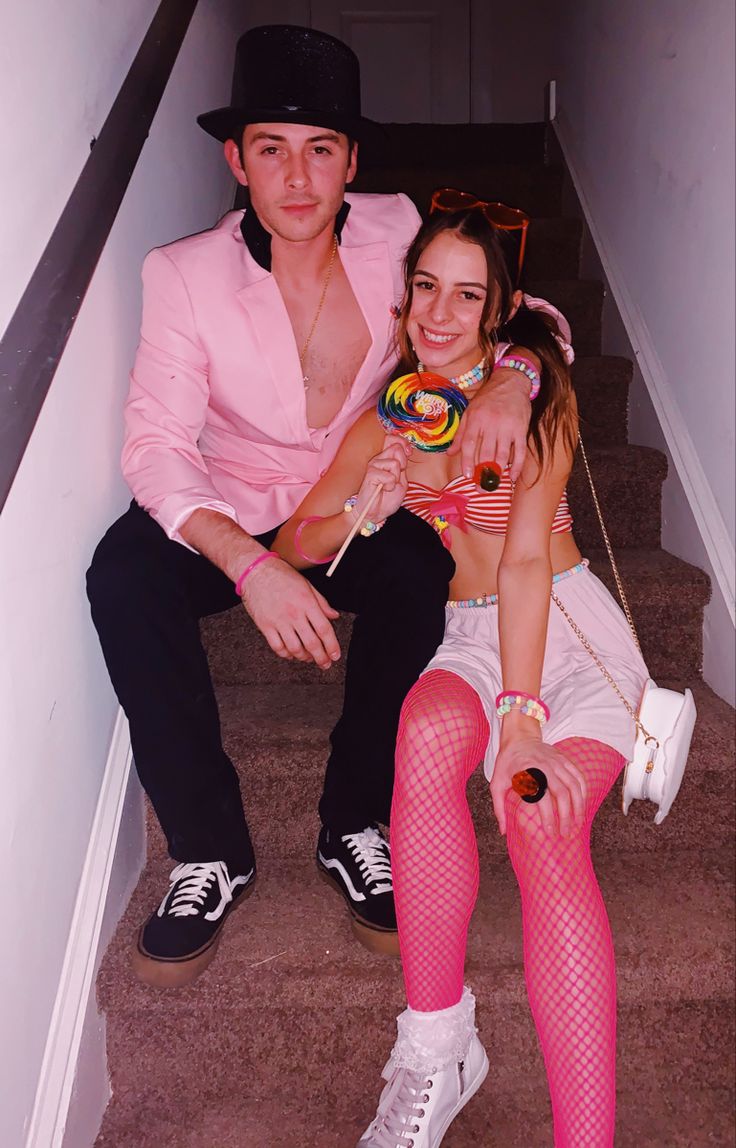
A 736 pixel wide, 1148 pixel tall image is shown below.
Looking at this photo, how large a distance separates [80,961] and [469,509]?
107cm

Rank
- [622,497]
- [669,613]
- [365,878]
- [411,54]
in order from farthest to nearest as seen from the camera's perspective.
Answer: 1. [411,54]
2. [622,497]
3. [669,613]
4. [365,878]

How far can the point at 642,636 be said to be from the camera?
218 cm

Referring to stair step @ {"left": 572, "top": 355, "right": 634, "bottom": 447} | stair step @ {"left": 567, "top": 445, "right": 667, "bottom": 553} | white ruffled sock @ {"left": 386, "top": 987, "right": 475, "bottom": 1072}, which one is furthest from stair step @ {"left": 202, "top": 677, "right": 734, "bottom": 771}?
stair step @ {"left": 572, "top": 355, "right": 634, "bottom": 447}

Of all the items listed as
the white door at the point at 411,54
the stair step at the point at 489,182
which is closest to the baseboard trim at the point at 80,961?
the stair step at the point at 489,182

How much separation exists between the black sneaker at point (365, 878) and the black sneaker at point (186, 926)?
0.64ft

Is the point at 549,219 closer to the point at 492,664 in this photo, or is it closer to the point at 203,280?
Answer: the point at 203,280

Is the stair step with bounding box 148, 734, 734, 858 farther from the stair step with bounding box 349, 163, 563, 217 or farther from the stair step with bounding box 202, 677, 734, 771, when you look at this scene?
the stair step with bounding box 349, 163, 563, 217

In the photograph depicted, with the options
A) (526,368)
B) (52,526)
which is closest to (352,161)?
(526,368)

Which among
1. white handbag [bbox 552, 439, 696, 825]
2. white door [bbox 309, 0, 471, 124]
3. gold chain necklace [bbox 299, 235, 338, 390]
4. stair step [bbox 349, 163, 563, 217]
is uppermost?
white door [bbox 309, 0, 471, 124]

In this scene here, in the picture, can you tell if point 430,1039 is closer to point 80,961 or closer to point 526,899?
point 526,899

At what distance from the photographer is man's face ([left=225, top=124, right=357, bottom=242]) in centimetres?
182

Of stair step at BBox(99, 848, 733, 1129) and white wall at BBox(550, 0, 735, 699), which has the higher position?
white wall at BBox(550, 0, 735, 699)

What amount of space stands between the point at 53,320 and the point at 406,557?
28.7 inches

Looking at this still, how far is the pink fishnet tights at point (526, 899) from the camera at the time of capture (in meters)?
1.29
